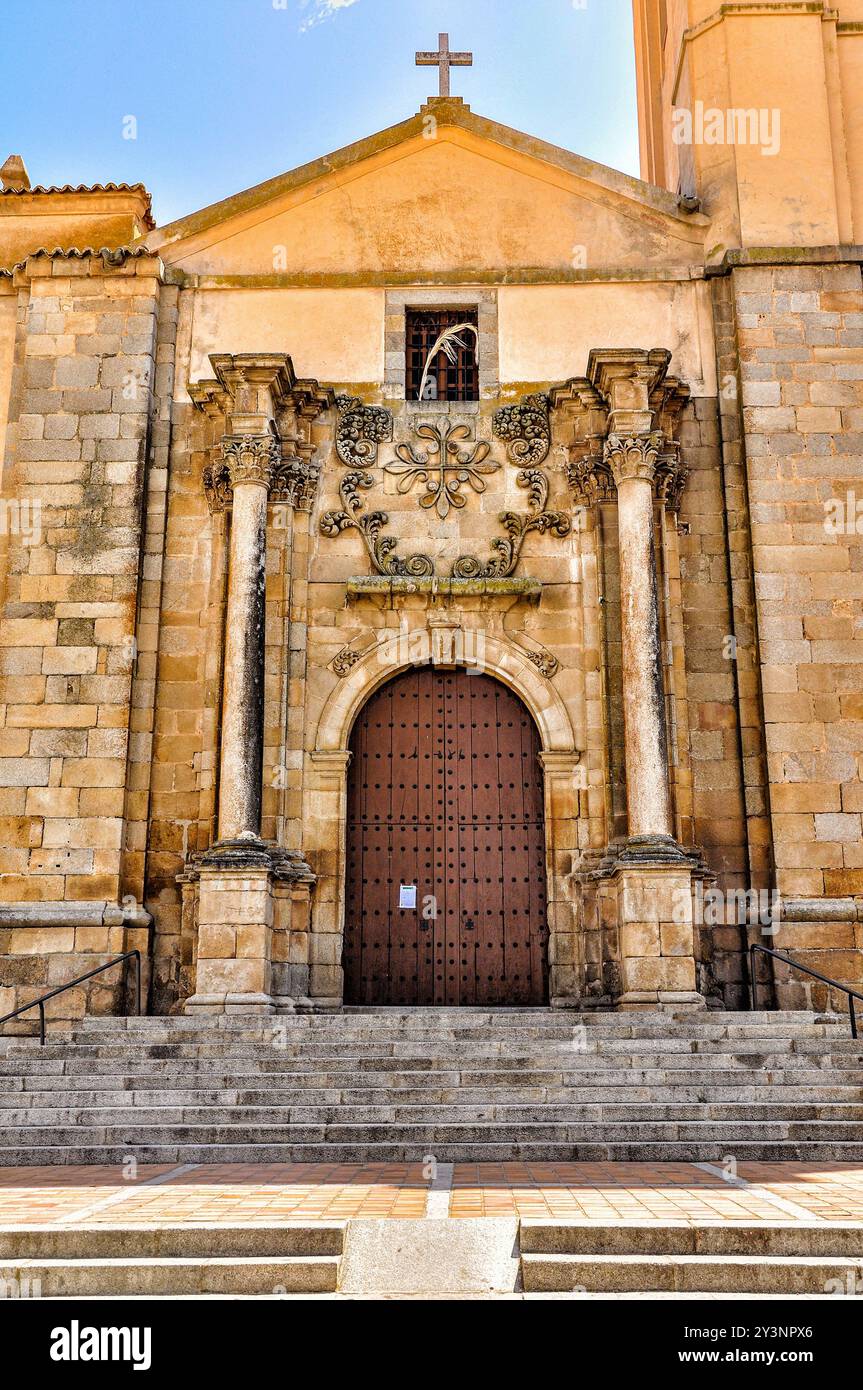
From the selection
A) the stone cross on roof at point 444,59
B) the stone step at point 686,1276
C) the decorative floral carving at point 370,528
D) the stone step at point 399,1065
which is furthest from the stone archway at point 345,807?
the stone step at point 686,1276

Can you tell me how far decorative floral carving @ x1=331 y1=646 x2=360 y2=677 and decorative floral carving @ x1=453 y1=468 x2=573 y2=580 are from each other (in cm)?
119

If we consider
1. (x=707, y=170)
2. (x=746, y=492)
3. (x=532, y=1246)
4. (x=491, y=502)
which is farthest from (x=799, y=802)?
(x=532, y=1246)

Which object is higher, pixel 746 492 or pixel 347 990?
pixel 746 492

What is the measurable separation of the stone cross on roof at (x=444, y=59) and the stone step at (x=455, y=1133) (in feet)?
33.9

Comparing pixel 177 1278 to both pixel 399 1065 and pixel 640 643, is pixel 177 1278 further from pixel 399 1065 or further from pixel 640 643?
pixel 640 643

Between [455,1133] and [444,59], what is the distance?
34.9 feet

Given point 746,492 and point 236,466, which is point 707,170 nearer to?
point 746,492

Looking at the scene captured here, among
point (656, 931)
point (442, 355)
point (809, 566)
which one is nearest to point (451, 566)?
point (442, 355)

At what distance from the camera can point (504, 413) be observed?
12758 mm

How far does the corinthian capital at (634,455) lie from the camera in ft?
39.1

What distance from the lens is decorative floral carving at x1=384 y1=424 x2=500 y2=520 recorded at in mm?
12648

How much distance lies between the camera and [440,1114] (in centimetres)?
790
